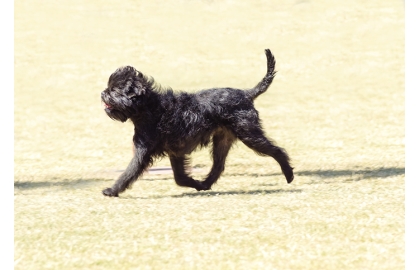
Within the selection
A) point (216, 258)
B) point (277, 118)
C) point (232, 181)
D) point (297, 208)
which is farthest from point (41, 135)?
point (216, 258)

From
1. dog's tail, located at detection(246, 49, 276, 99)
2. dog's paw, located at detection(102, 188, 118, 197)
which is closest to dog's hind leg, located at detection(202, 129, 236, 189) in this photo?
dog's tail, located at detection(246, 49, 276, 99)

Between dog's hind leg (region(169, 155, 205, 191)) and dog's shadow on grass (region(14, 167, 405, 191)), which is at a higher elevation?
dog's hind leg (region(169, 155, 205, 191))

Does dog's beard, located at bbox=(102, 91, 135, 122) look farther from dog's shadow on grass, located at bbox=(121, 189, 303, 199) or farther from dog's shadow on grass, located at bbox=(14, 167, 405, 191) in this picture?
dog's shadow on grass, located at bbox=(14, 167, 405, 191)

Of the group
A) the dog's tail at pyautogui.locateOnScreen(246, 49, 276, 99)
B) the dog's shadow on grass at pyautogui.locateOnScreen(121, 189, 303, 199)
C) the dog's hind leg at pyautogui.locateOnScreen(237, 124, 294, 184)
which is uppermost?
the dog's tail at pyautogui.locateOnScreen(246, 49, 276, 99)

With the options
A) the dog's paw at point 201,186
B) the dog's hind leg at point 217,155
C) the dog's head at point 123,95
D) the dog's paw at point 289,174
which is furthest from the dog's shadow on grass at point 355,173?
the dog's head at point 123,95

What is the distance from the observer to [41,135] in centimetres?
1641

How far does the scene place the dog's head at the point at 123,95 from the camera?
28.9ft

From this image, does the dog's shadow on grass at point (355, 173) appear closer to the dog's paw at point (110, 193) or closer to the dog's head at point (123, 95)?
the dog's paw at point (110, 193)

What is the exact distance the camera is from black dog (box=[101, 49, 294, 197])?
349 inches

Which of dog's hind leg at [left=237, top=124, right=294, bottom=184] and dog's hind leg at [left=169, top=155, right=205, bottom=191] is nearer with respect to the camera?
dog's hind leg at [left=237, top=124, right=294, bottom=184]

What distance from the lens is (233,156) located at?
13008mm

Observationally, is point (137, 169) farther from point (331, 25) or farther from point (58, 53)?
point (331, 25)

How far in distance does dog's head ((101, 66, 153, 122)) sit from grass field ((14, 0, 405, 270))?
1011 mm

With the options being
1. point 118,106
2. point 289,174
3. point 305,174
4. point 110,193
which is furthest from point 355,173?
point 118,106
